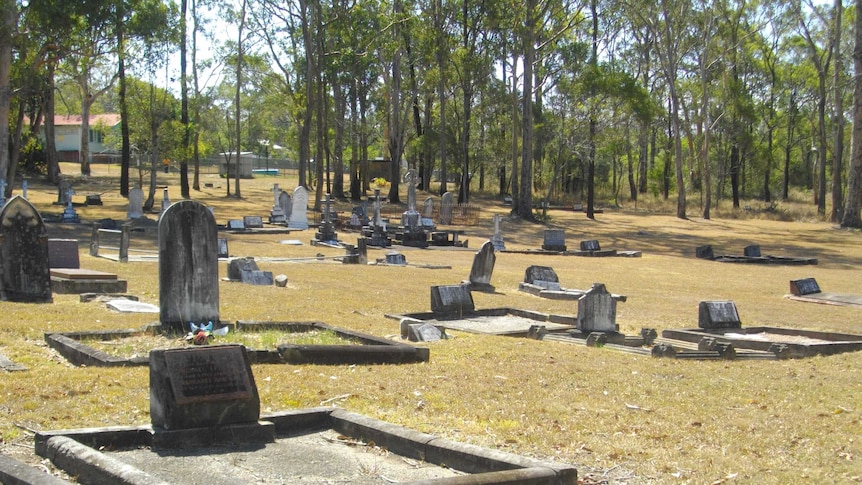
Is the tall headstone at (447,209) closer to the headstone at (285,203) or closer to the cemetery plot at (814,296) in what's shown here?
the headstone at (285,203)

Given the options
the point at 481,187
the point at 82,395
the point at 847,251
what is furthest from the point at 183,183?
the point at 82,395

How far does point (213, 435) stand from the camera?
6574 millimetres

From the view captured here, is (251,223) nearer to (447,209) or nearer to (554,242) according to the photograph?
(554,242)

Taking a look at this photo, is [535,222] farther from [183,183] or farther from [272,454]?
[272,454]

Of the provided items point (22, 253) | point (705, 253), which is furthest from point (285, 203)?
point (22, 253)

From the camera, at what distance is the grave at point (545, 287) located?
1958 centimetres

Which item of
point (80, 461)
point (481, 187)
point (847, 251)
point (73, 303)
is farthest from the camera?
point (481, 187)

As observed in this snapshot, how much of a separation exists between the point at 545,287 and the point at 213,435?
1456 cm

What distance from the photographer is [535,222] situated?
48.5 meters

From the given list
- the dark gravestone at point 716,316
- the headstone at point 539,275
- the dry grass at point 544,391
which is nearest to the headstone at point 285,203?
the headstone at point 539,275

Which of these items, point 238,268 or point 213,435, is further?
point 238,268

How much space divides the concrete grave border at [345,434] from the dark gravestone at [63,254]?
A: 11018 millimetres

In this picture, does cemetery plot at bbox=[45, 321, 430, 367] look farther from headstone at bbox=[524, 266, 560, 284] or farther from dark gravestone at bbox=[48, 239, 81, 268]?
headstone at bbox=[524, 266, 560, 284]

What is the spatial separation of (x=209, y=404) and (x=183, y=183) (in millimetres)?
48409
